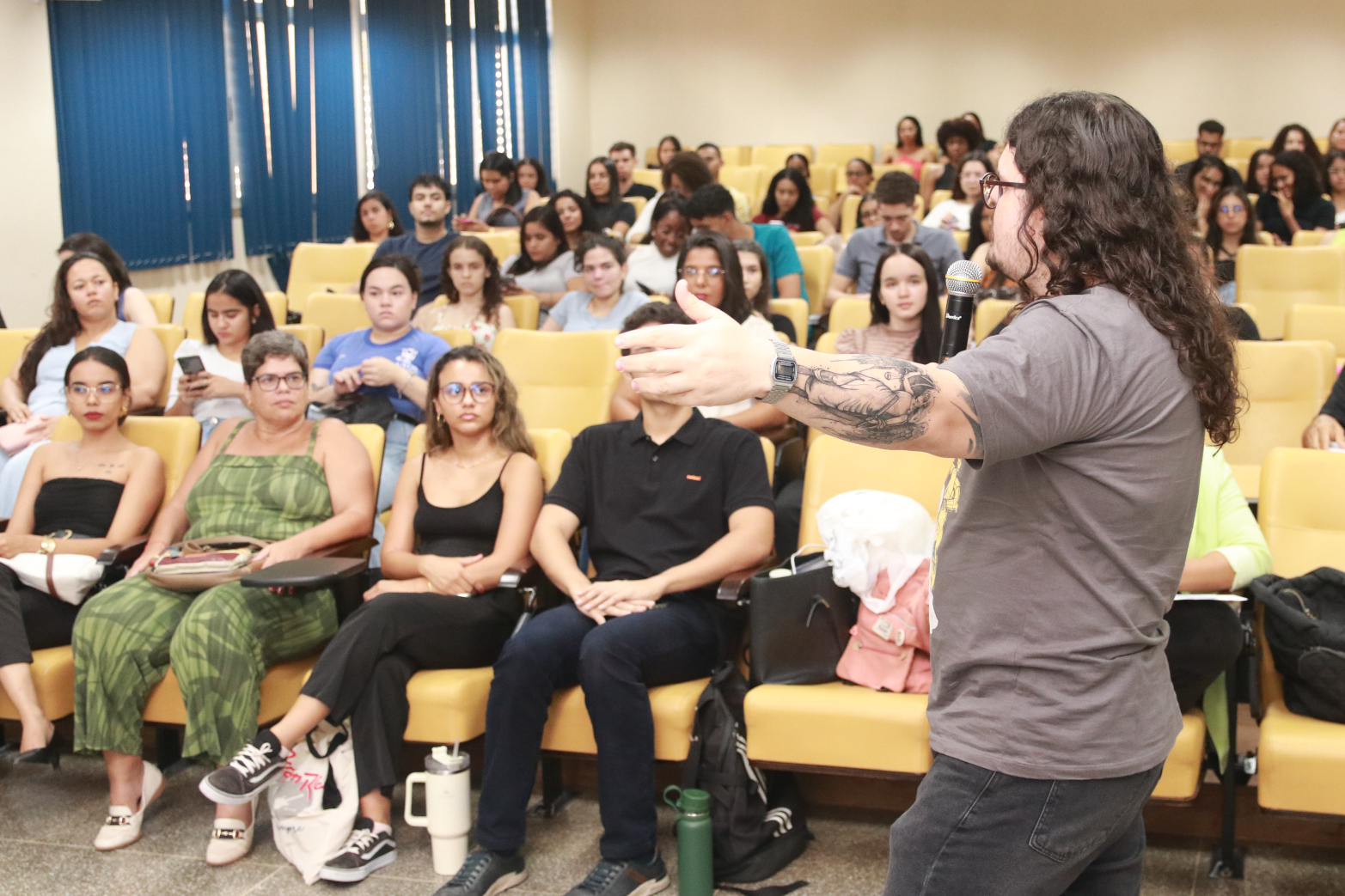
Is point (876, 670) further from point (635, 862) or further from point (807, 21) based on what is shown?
point (807, 21)

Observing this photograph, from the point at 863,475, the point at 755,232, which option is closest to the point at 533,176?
the point at 755,232

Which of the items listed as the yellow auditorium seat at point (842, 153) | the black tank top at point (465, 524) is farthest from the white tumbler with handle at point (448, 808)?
the yellow auditorium seat at point (842, 153)

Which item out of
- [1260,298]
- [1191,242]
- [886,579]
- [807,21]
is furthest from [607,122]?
[1191,242]

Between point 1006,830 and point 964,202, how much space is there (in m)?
5.95

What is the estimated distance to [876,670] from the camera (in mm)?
2432

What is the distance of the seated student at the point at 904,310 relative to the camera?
148 inches

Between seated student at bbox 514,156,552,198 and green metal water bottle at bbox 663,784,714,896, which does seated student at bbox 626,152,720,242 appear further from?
green metal water bottle at bbox 663,784,714,896

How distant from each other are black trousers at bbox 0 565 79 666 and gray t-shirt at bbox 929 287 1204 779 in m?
2.34

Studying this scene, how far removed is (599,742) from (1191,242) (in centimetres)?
162

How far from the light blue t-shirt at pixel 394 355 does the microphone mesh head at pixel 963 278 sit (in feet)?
8.91

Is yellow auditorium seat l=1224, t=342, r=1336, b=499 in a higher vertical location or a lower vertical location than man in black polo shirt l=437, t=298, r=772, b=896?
higher

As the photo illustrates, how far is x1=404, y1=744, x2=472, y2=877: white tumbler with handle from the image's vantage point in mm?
2502

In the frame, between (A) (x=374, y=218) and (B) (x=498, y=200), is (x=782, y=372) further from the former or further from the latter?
(B) (x=498, y=200)

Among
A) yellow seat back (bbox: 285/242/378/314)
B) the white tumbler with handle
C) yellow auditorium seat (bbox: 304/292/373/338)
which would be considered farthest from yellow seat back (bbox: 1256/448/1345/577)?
yellow seat back (bbox: 285/242/378/314)
